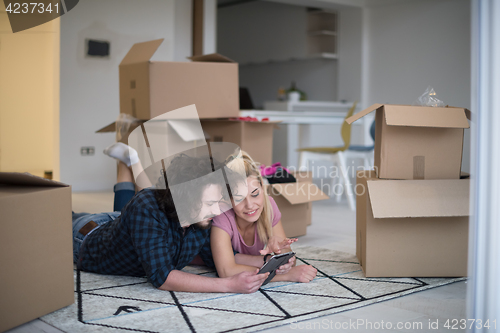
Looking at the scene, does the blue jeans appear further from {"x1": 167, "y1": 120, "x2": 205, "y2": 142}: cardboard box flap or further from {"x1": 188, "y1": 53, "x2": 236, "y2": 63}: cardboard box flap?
{"x1": 188, "y1": 53, "x2": 236, "y2": 63}: cardboard box flap

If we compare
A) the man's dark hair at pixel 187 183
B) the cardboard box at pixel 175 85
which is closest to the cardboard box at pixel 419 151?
the man's dark hair at pixel 187 183

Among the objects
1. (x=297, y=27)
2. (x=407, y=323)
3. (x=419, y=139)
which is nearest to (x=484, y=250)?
(x=407, y=323)

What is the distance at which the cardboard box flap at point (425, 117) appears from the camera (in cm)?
161

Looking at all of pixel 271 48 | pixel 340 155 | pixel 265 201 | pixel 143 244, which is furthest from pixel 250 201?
pixel 271 48

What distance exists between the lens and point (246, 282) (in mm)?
1484

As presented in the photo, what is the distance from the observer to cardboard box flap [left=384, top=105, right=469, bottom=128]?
63.6 inches

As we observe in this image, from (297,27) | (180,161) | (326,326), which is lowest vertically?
(326,326)

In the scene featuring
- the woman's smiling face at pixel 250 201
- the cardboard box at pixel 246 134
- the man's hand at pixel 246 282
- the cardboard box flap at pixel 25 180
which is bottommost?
the man's hand at pixel 246 282

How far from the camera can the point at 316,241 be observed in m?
2.37

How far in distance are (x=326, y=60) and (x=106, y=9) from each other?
292 centimetres

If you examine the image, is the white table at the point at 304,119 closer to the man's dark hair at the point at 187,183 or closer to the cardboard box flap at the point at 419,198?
the cardboard box flap at the point at 419,198

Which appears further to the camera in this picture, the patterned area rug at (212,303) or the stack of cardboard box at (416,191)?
the stack of cardboard box at (416,191)

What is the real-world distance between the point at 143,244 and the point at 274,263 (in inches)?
16.2

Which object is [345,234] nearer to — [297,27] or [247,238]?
[247,238]
